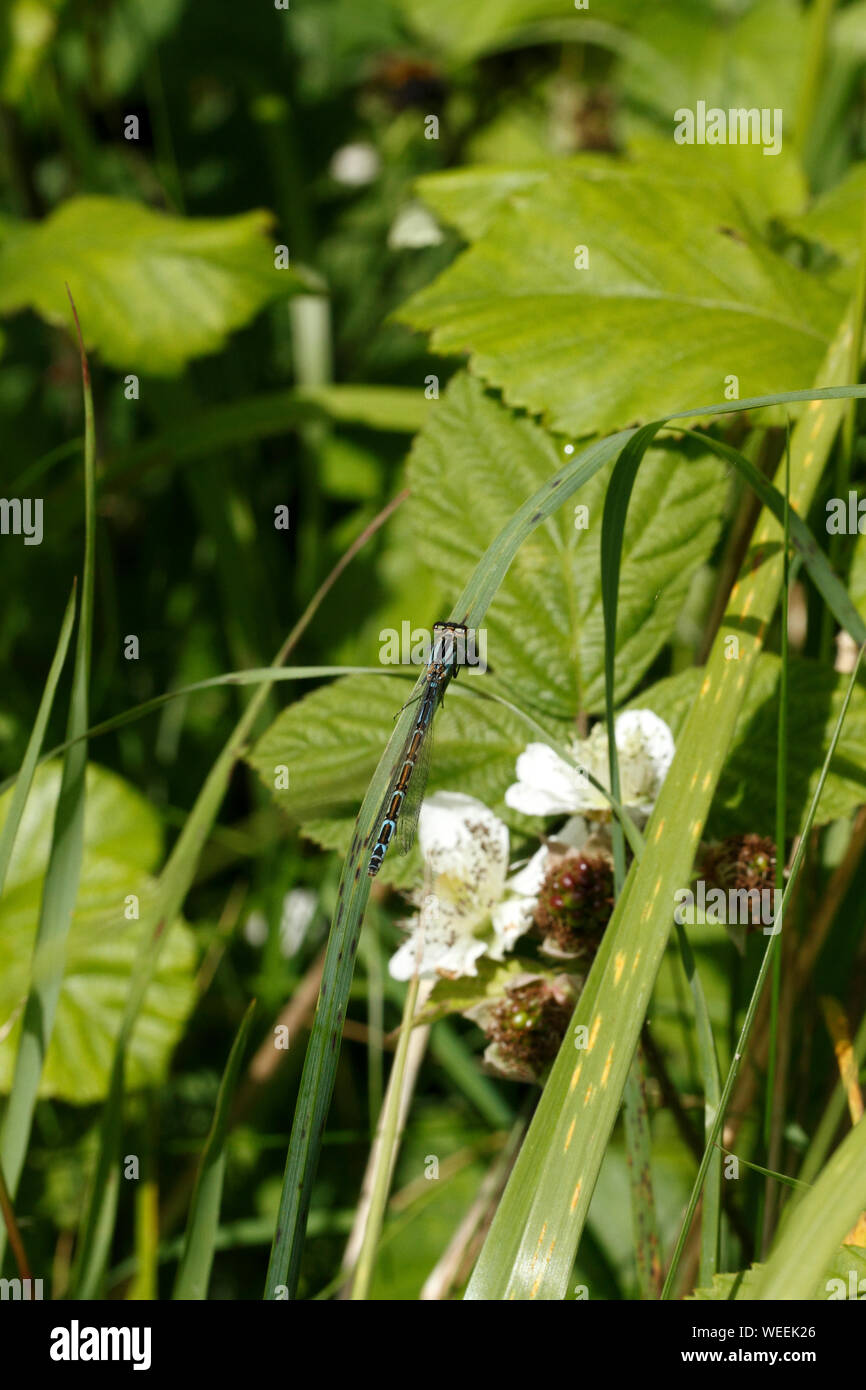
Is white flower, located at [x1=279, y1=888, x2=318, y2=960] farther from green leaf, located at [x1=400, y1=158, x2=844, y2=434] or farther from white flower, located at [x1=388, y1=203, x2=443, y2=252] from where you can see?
white flower, located at [x1=388, y1=203, x2=443, y2=252]

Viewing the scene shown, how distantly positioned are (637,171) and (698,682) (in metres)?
1.05

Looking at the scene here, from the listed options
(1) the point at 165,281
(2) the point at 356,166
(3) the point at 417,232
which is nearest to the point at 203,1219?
(1) the point at 165,281

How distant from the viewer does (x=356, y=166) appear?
339 cm

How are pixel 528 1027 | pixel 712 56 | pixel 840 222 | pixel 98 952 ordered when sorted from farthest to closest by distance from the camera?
pixel 712 56 < pixel 98 952 < pixel 840 222 < pixel 528 1027

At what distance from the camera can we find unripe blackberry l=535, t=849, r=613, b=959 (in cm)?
122

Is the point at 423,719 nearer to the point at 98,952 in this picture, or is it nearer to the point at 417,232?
the point at 98,952

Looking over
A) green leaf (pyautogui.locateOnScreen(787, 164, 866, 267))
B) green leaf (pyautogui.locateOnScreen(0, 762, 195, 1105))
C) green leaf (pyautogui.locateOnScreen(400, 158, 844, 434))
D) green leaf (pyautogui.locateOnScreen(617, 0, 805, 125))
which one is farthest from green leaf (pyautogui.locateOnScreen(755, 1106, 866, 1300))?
green leaf (pyautogui.locateOnScreen(617, 0, 805, 125))

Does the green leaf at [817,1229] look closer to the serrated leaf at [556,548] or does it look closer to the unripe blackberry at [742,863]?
the unripe blackberry at [742,863]

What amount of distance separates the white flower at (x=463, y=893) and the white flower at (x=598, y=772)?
59 mm

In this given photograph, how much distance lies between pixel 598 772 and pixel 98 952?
45.4 inches

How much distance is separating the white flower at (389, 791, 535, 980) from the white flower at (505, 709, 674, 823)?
6 cm

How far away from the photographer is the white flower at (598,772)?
1.27 metres

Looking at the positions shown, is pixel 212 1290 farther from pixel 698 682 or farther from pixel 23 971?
pixel 698 682

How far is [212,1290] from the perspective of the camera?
2.11 m
